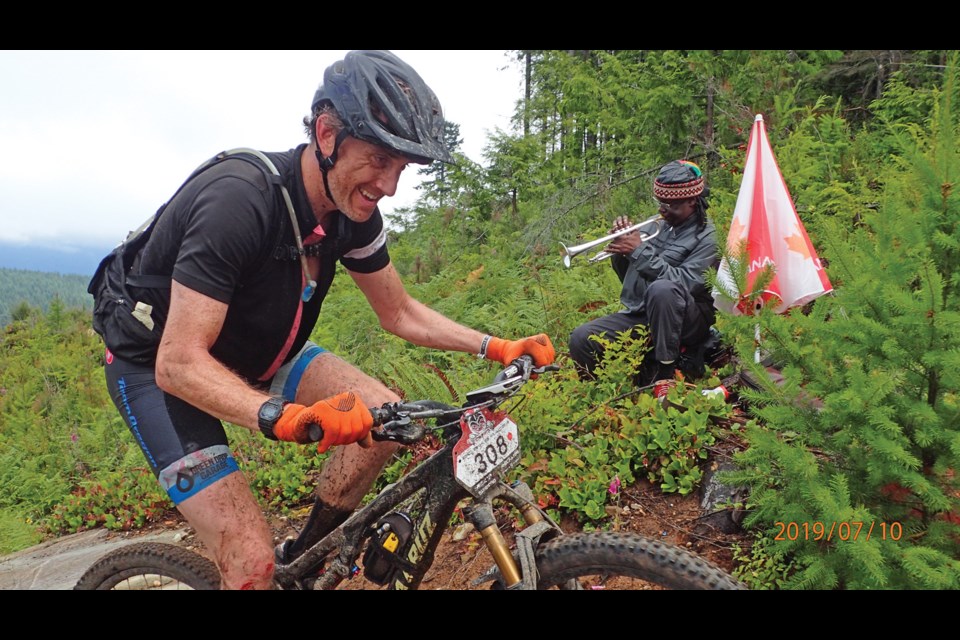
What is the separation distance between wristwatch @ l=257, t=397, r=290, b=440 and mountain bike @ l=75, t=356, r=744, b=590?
1.08 feet

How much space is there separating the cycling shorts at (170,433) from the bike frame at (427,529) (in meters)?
0.54

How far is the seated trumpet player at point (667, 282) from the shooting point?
506 cm

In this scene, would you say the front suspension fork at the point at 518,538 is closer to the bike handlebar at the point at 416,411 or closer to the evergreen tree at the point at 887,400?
the bike handlebar at the point at 416,411

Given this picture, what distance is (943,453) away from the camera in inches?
96.1

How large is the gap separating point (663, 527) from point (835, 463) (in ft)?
4.27

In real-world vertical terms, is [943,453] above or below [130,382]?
below

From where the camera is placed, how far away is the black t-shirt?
2.37 metres

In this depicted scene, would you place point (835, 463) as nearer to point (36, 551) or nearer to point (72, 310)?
point (36, 551)

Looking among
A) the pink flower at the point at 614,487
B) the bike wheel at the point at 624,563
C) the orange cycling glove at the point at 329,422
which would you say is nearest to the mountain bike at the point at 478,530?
the bike wheel at the point at 624,563

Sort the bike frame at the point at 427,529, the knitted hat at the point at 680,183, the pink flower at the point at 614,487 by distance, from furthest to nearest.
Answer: the knitted hat at the point at 680,183
the pink flower at the point at 614,487
the bike frame at the point at 427,529

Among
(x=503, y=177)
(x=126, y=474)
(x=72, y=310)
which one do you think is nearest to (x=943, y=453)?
(x=126, y=474)
